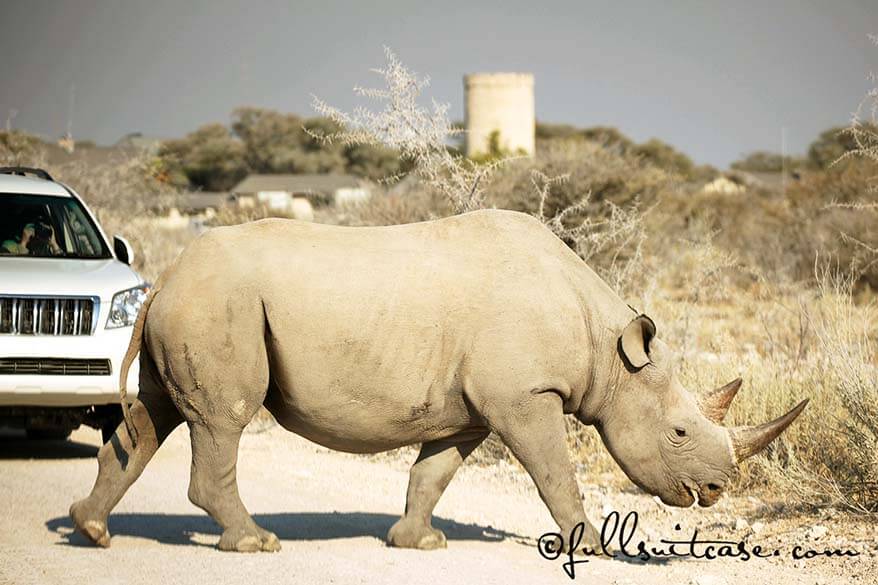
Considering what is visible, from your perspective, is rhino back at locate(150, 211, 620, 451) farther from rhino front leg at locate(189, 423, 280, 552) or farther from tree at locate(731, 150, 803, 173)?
tree at locate(731, 150, 803, 173)

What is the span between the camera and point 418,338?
288 inches

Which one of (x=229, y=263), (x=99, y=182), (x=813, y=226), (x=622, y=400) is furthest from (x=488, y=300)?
(x=813, y=226)

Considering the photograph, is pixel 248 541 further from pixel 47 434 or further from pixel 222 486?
pixel 47 434

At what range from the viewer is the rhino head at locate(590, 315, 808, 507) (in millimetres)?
7438

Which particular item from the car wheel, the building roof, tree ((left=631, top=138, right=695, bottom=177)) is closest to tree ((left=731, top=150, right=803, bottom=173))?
tree ((left=631, top=138, right=695, bottom=177))

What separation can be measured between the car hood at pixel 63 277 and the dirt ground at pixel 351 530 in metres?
1.44

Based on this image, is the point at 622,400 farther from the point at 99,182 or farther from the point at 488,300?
the point at 99,182

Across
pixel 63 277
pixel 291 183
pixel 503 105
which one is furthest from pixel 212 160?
pixel 63 277

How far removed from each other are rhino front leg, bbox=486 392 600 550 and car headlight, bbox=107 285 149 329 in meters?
4.51

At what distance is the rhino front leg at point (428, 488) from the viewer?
7.70m

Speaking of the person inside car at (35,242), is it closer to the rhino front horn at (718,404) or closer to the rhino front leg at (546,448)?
the rhino front leg at (546,448)

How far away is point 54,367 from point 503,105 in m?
67.1

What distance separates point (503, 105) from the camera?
76375mm

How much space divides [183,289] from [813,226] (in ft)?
70.3
